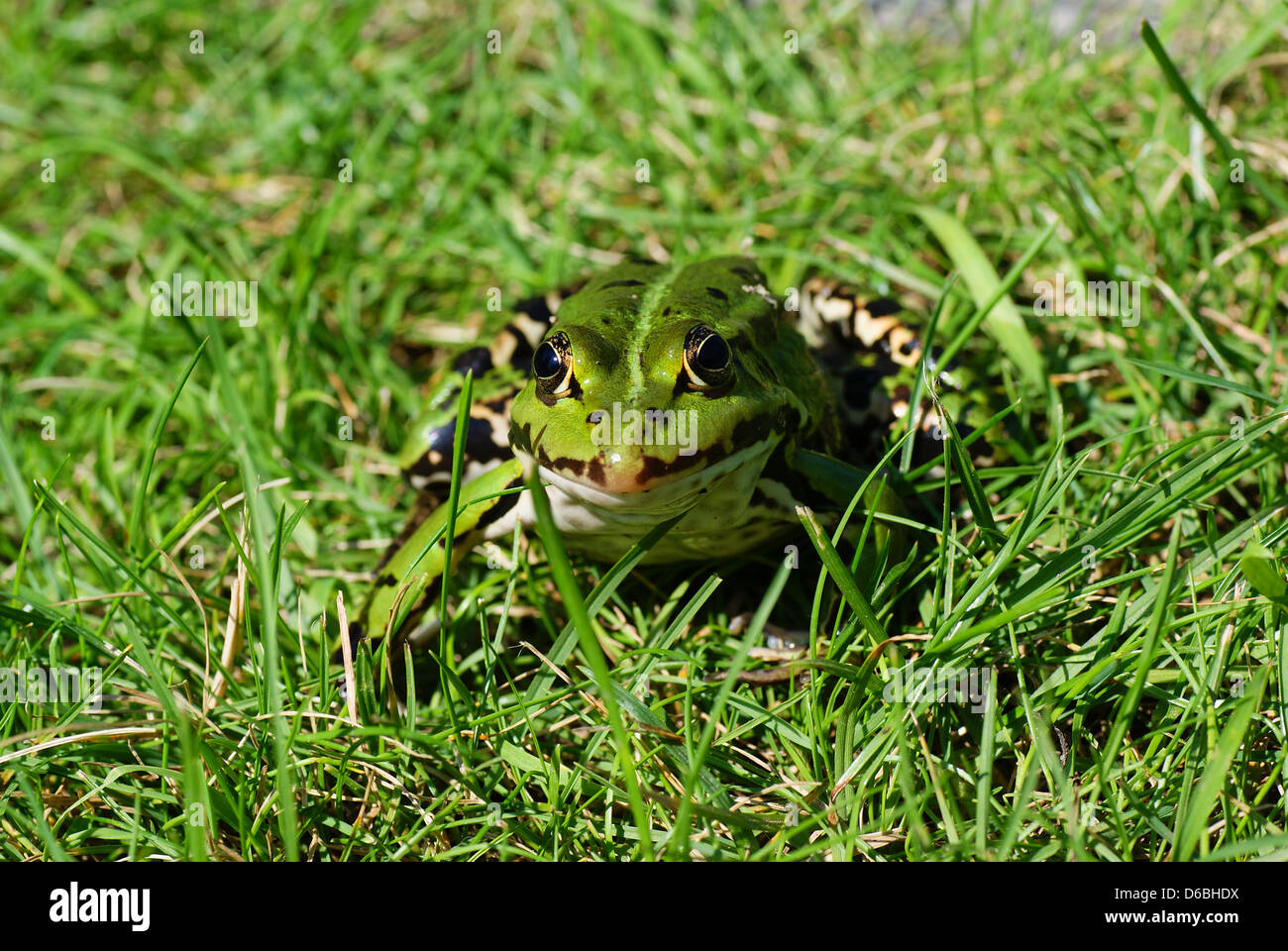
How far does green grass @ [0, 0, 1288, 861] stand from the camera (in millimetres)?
2363

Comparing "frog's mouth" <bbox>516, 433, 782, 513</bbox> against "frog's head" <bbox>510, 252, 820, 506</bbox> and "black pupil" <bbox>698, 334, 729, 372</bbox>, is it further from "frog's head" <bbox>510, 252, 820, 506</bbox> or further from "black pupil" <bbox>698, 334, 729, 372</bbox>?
A: "black pupil" <bbox>698, 334, 729, 372</bbox>

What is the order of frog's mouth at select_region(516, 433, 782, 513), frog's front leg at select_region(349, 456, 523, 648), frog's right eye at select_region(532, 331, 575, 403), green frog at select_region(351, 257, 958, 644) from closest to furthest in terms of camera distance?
frog's mouth at select_region(516, 433, 782, 513) < green frog at select_region(351, 257, 958, 644) < frog's right eye at select_region(532, 331, 575, 403) < frog's front leg at select_region(349, 456, 523, 648)

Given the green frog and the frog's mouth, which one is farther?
the green frog

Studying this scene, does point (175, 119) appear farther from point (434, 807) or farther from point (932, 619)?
point (932, 619)

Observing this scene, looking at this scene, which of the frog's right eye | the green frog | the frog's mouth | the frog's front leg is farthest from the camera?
the frog's front leg

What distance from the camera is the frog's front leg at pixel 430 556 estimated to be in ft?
8.84

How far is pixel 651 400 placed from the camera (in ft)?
7.93

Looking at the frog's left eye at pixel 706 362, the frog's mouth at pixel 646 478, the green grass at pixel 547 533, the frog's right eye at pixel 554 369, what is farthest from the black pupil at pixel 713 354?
the green grass at pixel 547 533

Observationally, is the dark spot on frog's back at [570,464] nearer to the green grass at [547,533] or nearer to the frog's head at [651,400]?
the frog's head at [651,400]

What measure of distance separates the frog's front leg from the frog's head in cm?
20

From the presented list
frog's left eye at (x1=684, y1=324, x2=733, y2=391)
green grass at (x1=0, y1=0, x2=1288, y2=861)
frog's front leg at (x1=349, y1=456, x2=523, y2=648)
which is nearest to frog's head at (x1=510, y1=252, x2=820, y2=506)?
frog's left eye at (x1=684, y1=324, x2=733, y2=391)

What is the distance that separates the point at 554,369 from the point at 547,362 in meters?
0.03

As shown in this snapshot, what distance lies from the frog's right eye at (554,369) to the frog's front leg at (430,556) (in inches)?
12.9

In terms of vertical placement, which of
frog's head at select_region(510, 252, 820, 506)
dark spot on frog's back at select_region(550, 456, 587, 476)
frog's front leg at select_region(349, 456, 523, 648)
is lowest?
frog's front leg at select_region(349, 456, 523, 648)
